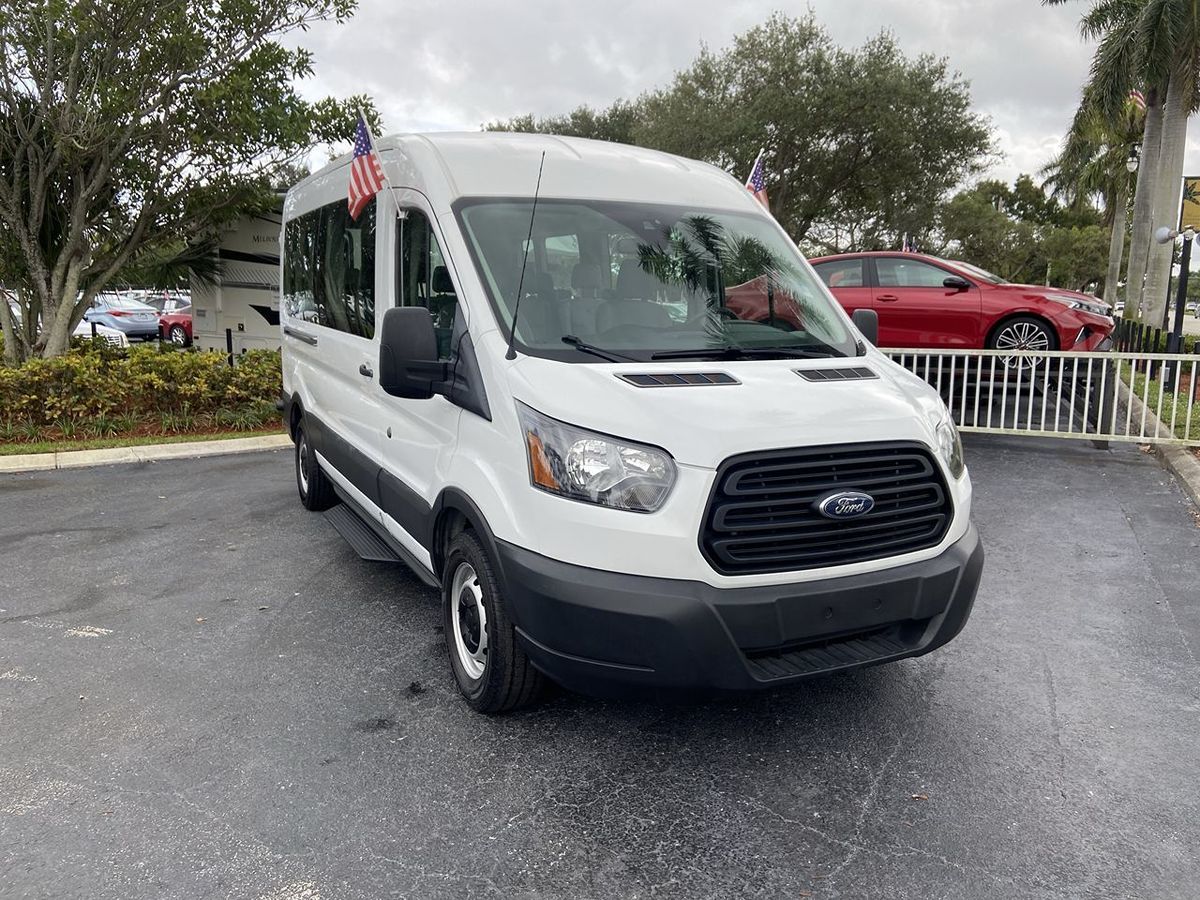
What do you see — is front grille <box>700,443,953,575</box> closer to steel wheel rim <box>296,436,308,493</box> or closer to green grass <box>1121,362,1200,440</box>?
steel wheel rim <box>296,436,308,493</box>

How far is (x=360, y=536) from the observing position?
4.89 m

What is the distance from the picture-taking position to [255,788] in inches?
119

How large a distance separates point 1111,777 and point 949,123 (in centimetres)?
2492

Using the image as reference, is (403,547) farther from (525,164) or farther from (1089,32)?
(1089,32)

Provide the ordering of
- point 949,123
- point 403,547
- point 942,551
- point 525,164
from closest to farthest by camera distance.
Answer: point 942,551 < point 525,164 < point 403,547 < point 949,123

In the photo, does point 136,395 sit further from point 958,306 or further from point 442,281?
point 958,306

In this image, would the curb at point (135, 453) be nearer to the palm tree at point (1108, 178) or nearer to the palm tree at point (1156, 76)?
the palm tree at point (1156, 76)

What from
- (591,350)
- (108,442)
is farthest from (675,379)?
(108,442)

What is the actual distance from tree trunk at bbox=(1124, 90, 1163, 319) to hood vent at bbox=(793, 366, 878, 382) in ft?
66.9

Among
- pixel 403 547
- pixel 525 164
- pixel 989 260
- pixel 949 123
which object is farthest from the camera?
pixel 989 260

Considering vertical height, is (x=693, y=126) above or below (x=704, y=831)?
above

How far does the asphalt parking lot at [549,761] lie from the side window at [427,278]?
1.51 meters

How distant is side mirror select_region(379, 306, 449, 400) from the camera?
132 inches

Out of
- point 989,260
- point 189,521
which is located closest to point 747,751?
point 189,521
